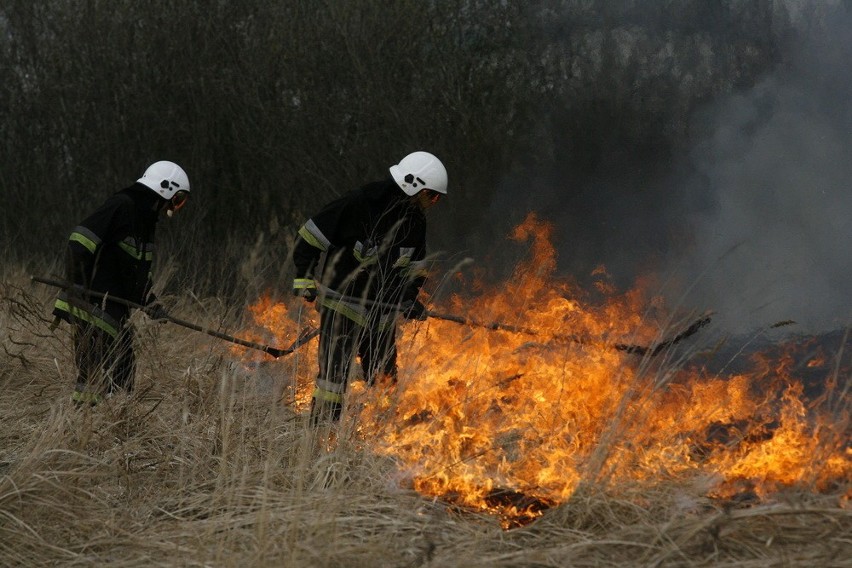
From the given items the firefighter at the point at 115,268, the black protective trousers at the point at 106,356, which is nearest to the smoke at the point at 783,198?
the firefighter at the point at 115,268

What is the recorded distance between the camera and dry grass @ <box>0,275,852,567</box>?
3176 millimetres

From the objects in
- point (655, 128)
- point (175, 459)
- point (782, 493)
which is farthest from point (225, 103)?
point (782, 493)

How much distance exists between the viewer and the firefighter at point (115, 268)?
5.43 m

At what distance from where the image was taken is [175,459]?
444 cm

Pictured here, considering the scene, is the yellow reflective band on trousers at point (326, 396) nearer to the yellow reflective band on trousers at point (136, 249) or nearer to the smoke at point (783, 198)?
the yellow reflective band on trousers at point (136, 249)

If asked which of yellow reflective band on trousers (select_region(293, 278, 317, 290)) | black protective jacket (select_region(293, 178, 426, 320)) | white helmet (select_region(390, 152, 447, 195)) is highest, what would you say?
white helmet (select_region(390, 152, 447, 195))

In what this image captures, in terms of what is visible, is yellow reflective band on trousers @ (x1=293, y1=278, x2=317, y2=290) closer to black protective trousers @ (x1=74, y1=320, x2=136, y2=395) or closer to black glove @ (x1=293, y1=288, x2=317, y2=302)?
black glove @ (x1=293, y1=288, x2=317, y2=302)

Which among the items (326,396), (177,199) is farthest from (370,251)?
(177,199)

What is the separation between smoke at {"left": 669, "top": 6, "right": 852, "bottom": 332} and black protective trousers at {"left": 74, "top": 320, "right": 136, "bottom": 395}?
11.9 feet

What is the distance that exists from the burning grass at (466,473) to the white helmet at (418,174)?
1.05 meters

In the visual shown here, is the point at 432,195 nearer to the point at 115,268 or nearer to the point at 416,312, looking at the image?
the point at 416,312

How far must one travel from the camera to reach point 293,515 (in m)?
3.54

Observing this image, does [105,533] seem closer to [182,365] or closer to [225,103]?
[182,365]

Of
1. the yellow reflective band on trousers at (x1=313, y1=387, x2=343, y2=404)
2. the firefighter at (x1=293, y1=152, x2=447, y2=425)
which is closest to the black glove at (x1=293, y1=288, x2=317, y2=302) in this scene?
the firefighter at (x1=293, y1=152, x2=447, y2=425)
